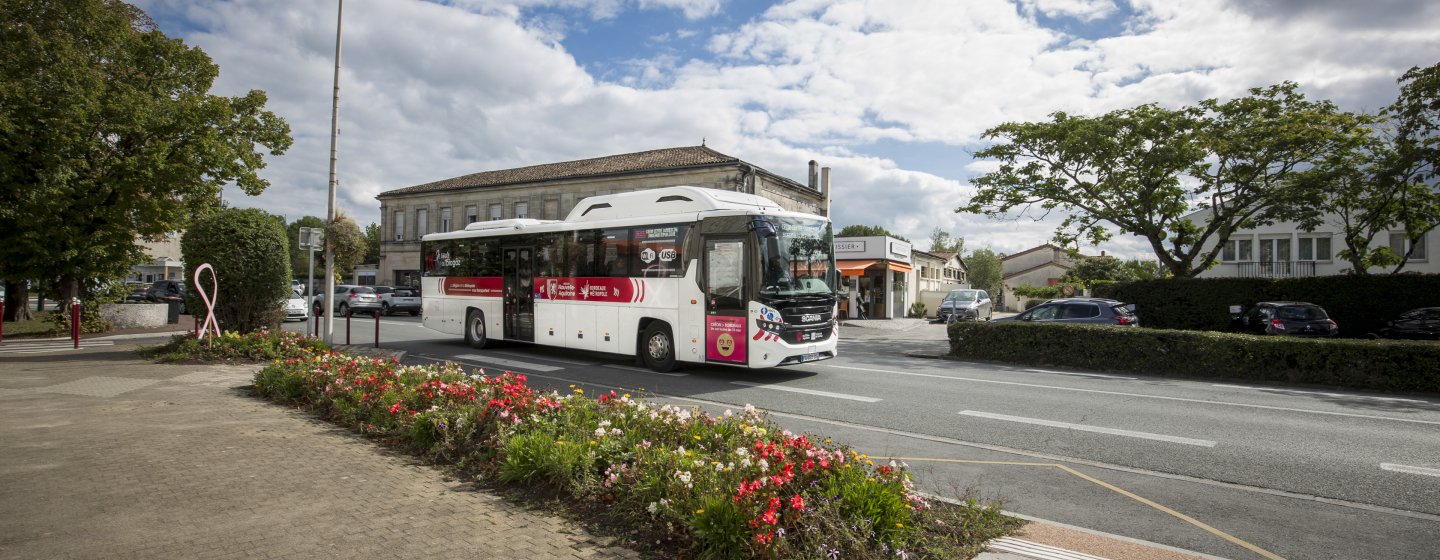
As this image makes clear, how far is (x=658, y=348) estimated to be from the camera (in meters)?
12.0

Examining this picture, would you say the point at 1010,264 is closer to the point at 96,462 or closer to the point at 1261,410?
the point at 1261,410

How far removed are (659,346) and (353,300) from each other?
24107 millimetres

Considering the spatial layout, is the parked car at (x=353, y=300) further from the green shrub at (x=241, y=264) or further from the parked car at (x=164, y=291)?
the green shrub at (x=241, y=264)

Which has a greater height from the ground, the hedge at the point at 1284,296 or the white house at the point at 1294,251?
the white house at the point at 1294,251

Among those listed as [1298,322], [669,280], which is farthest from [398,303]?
[1298,322]

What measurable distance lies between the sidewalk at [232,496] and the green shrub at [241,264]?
5.57 m


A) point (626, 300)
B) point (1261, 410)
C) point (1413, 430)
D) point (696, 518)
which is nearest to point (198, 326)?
point (626, 300)

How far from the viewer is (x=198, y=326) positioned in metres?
12.5

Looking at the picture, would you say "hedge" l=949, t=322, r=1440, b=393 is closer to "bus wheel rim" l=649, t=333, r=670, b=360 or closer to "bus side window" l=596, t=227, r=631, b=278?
"bus wheel rim" l=649, t=333, r=670, b=360

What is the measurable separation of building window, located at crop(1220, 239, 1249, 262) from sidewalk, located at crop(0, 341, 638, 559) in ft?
137

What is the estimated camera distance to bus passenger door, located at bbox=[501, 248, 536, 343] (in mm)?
14297

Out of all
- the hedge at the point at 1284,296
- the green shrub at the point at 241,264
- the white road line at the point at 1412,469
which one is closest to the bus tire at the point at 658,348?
the green shrub at the point at 241,264

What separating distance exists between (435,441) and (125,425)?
11.4 feet

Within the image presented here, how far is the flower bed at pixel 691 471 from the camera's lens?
11.4 ft
